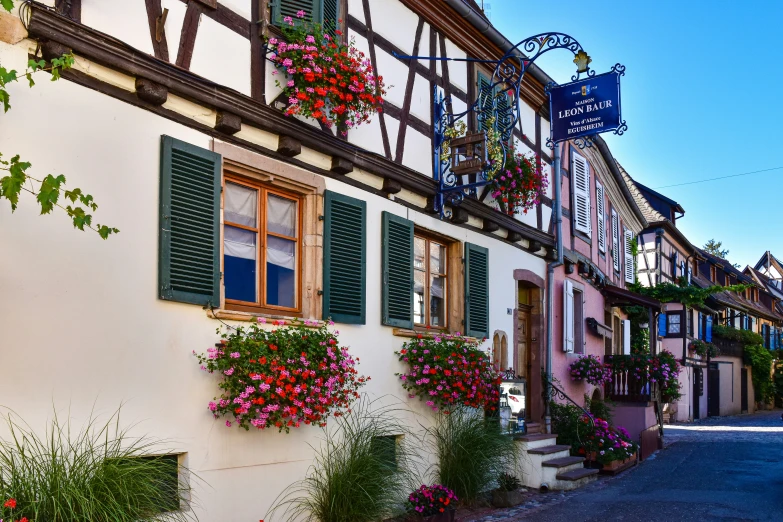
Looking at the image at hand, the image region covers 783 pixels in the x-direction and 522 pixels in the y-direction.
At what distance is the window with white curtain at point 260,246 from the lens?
7168mm

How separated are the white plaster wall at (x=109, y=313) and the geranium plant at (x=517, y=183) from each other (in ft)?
17.3

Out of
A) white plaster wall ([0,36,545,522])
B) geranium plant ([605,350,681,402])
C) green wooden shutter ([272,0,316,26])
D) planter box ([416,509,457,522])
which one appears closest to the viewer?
white plaster wall ([0,36,545,522])

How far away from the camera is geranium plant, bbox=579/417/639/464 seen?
12406 millimetres

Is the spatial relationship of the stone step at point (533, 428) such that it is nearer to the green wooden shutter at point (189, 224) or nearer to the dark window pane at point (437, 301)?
the dark window pane at point (437, 301)

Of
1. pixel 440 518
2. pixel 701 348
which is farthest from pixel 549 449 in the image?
pixel 701 348

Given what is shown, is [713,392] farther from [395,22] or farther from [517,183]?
[395,22]

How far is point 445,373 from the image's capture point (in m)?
9.16

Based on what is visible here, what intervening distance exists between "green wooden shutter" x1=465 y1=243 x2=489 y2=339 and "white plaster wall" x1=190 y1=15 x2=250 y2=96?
173 inches

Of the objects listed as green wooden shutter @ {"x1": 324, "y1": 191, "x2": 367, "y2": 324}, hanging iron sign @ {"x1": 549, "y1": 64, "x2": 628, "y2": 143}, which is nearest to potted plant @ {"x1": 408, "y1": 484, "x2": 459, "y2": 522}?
green wooden shutter @ {"x1": 324, "y1": 191, "x2": 367, "y2": 324}

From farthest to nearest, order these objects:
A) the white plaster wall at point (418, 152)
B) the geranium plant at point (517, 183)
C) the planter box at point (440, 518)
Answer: the geranium plant at point (517, 183) < the white plaster wall at point (418, 152) < the planter box at point (440, 518)

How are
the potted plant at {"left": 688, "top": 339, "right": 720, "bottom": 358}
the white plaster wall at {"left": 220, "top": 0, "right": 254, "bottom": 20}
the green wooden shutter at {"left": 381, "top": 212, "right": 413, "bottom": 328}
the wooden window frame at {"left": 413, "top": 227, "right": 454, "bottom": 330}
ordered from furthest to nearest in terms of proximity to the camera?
the potted plant at {"left": 688, "top": 339, "right": 720, "bottom": 358}
the wooden window frame at {"left": 413, "top": 227, "right": 454, "bottom": 330}
the green wooden shutter at {"left": 381, "top": 212, "right": 413, "bottom": 328}
the white plaster wall at {"left": 220, "top": 0, "right": 254, "bottom": 20}

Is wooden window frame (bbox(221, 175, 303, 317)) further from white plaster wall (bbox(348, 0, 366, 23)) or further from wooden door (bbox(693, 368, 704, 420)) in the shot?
wooden door (bbox(693, 368, 704, 420))

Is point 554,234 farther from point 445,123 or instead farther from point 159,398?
point 159,398

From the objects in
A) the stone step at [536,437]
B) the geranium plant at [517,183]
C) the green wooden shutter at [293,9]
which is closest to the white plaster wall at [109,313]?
the green wooden shutter at [293,9]
